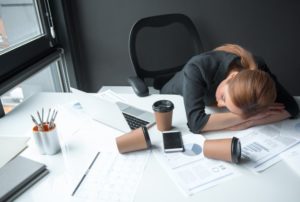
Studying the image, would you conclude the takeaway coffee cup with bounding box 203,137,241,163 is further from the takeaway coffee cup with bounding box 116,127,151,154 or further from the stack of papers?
the stack of papers

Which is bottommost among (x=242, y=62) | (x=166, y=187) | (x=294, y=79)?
(x=294, y=79)

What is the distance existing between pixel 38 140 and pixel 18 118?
410 millimetres

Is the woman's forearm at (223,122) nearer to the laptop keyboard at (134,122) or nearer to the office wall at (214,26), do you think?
the laptop keyboard at (134,122)

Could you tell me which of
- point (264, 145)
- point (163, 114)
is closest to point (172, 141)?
point (163, 114)

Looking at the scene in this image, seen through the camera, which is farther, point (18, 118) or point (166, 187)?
point (18, 118)

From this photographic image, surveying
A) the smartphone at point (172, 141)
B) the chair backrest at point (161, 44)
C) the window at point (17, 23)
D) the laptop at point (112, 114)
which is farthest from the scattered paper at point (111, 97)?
the window at point (17, 23)

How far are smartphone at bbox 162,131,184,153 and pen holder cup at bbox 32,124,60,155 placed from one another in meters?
0.45

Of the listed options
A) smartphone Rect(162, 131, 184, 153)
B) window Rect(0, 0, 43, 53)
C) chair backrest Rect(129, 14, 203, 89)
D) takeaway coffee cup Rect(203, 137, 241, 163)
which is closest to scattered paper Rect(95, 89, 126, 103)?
chair backrest Rect(129, 14, 203, 89)

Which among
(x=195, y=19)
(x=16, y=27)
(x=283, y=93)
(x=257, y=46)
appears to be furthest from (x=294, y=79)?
(x=16, y=27)

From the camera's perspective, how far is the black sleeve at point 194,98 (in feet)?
4.22

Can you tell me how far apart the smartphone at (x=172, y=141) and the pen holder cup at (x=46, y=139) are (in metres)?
0.45

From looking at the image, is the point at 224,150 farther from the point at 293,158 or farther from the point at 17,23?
the point at 17,23

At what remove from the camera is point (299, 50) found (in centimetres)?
222

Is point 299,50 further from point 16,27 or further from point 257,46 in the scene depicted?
point 16,27
